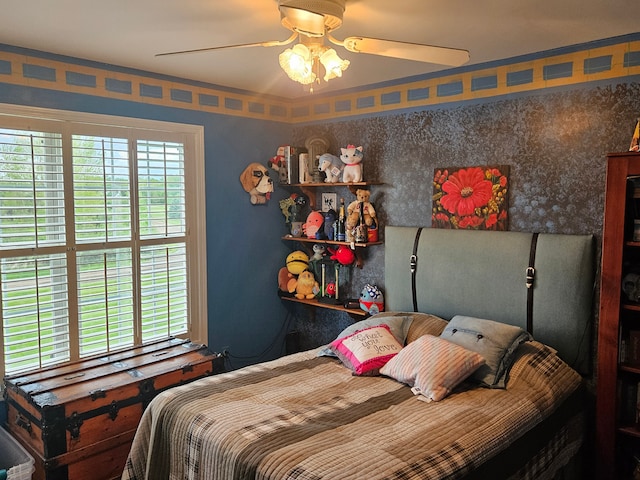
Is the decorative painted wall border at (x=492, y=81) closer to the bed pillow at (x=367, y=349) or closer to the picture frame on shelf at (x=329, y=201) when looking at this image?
the picture frame on shelf at (x=329, y=201)

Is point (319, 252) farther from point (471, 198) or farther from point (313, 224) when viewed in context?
point (471, 198)

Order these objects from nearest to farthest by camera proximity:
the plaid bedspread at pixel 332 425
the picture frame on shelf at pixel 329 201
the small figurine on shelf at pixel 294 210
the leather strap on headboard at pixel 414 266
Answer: the plaid bedspread at pixel 332 425
the leather strap on headboard at pixel 414 266
the picture frame on shelf at pixel 329 201
the small figurine on shelf at pixel 294 210

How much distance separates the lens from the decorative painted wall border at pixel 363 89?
268cm

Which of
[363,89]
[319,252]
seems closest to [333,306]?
[319,252]

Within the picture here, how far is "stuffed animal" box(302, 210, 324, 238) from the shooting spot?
13.0ft

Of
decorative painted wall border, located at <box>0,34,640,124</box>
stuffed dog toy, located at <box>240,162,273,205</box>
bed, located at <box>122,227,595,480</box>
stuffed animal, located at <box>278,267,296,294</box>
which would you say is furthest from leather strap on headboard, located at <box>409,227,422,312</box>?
stuffed dog toy, located at <box>240,162,273,205</box>

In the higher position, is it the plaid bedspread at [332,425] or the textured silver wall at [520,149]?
the textured silver wall at [520,149]

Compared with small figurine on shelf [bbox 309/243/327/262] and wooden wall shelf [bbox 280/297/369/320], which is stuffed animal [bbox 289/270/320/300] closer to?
wooden wall shelf [bbox 280/297/369/320]

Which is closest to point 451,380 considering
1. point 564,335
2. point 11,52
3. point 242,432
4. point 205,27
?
point 564,335

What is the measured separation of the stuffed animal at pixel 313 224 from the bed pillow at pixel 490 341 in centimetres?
145

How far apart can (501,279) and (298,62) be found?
186 centimetres

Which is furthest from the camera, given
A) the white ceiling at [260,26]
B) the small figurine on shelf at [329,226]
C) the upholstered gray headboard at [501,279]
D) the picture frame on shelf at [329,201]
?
the picture frame on shelf at [329,201]

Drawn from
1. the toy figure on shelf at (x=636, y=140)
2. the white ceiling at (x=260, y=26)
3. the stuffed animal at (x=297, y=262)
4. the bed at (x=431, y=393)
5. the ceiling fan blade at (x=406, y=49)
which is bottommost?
the bed at (x=431, y=393)

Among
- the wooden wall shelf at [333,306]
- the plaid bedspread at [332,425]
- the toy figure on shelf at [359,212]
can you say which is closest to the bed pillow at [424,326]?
the plaid bedspread at [332,425]
